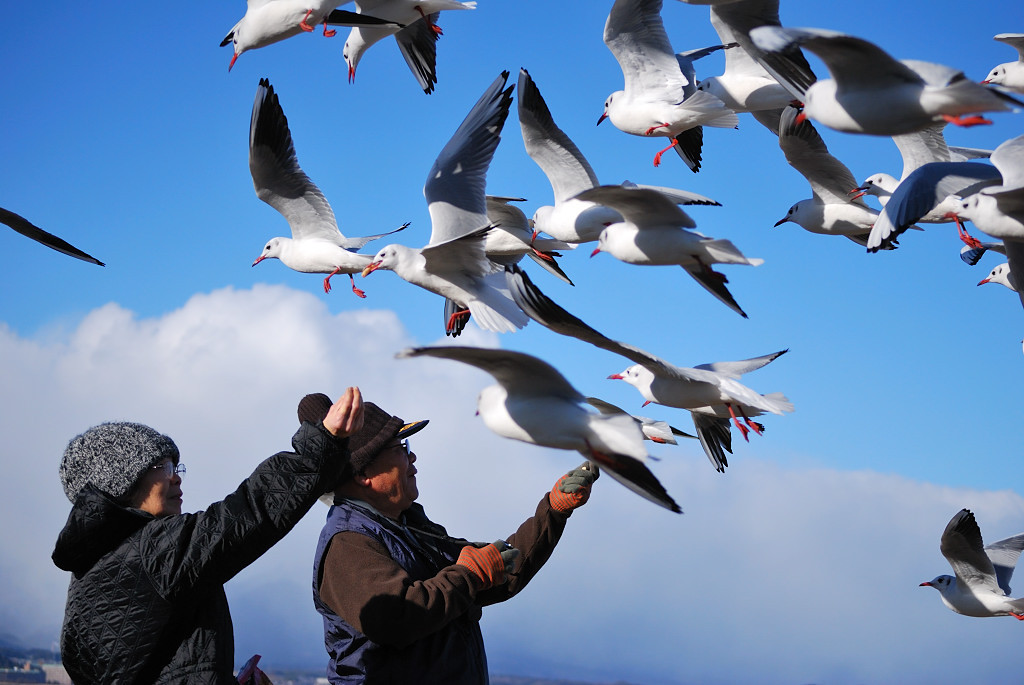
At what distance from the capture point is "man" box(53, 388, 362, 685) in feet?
5.92

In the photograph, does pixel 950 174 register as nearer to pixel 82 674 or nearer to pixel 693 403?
pixel 693 403

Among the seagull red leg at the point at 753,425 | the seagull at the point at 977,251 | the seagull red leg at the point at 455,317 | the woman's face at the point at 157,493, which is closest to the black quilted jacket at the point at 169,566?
the woman's face at the point at 157,493

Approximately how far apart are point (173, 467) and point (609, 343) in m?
1.03

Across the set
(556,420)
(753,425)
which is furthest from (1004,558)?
(556,420)

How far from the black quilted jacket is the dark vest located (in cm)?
33

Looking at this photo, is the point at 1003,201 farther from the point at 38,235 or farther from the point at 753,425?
the point at 38,235

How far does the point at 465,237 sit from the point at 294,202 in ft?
4.52

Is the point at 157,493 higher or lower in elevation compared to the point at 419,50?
lower

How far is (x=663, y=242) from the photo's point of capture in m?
2.48

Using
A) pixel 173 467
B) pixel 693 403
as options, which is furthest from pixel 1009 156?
pixel 173 467

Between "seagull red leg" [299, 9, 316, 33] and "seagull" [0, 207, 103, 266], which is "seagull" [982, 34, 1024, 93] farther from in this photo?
"seagull" [0, 207, 103, 266]

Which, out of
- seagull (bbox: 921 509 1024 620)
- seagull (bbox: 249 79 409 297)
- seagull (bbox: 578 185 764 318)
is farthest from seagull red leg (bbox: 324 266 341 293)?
seagull (bbox: 921 509 1024 620)

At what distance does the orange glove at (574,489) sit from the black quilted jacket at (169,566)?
2.94 ft

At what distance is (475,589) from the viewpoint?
84.4 inches
